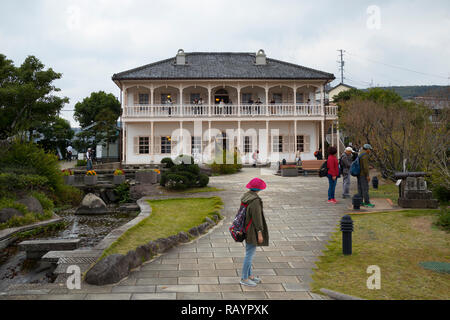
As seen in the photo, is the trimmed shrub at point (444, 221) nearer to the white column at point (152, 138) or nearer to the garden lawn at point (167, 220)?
the garden lawn at point (167, 220)

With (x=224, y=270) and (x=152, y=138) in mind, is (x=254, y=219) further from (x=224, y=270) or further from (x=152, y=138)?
(x=152, y=138)

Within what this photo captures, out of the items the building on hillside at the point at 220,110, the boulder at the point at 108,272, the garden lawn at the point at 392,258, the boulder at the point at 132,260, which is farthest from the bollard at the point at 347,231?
the building on hillside at the point at 220,110

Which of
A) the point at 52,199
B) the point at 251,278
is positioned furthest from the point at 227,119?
the point at 251,278

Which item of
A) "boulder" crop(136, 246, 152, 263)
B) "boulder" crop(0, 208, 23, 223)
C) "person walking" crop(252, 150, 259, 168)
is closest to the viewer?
"boulder" crop(136, 246, 152, 263)

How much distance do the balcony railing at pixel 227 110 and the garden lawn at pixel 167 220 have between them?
14584 millimetres

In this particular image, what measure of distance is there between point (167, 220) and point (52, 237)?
314 cm

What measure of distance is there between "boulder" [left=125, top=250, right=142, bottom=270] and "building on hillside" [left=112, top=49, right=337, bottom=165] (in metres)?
20.2

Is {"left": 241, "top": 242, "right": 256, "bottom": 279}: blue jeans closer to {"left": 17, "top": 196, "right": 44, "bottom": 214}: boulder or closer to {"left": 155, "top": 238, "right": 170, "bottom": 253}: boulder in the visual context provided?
{"left": 155, "top": 238, "right": 170, "bottom": 253}: boulder

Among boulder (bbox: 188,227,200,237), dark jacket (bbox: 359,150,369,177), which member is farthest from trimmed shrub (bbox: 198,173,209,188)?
boulder (bbox: 188,227,200,237)

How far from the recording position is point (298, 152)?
26.6 meters

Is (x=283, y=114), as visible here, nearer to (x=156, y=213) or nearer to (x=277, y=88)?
(x=277, y=88)

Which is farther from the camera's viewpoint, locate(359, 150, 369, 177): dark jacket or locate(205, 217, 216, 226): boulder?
locate(359, 150, 369, 177): dark jacket

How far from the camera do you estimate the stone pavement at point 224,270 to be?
4.56 metres

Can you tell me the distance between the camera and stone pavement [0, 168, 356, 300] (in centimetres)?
456
